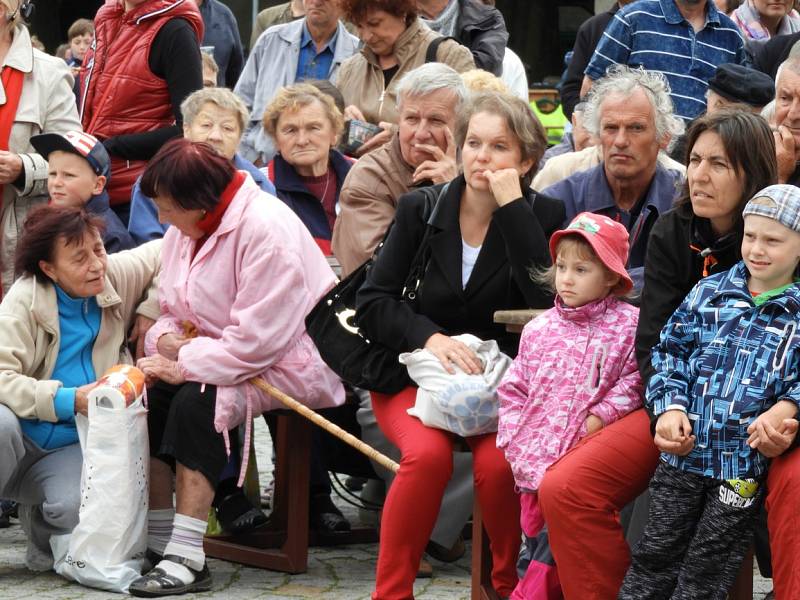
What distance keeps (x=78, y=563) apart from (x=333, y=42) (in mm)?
3689

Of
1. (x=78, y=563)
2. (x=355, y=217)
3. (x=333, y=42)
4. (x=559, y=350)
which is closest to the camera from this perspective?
(x=559, y=350)

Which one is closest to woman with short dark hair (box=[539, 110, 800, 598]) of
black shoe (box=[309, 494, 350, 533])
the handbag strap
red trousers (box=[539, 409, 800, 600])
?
red trousers (box=[539, 409, 800, 600])

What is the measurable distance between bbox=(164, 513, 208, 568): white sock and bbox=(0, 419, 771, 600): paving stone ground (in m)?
0.13

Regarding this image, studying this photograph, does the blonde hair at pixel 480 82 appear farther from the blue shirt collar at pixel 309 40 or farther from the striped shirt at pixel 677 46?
the blue shirt collar at pixel 309 40

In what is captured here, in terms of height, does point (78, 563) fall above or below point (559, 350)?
below

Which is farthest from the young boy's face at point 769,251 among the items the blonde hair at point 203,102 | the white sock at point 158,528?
the blonde hair at point 203,102

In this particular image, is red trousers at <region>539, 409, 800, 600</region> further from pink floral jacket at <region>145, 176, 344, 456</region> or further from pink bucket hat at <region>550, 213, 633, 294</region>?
pink floral jacket at <region>145, 176, 344, 456</region>

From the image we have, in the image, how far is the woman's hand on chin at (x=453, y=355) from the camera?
4766 mm

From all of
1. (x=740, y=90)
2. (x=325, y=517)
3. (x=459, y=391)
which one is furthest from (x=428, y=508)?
(x=740, y=90)

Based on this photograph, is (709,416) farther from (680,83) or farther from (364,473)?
(680,83)

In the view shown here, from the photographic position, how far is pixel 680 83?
22.8ft

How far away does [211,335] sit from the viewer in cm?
552

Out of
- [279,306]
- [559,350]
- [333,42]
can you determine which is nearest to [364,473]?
[279,306]

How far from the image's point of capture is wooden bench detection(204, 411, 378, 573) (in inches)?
220
